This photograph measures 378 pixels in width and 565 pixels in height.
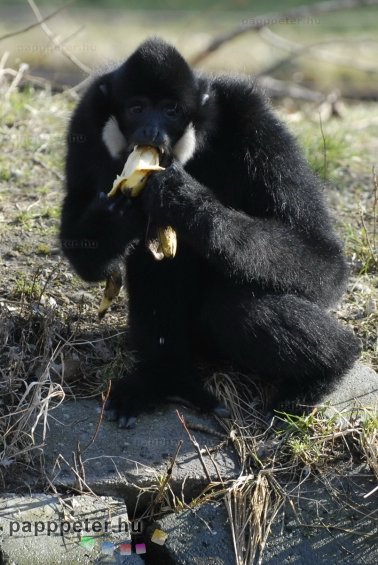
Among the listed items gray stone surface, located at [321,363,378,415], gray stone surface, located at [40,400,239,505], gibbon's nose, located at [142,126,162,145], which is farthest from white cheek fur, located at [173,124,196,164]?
gray stone surface, located at [321,363,378,415]

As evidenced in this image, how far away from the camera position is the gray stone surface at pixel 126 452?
4602 mm

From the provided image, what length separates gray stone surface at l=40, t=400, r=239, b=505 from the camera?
15.1 feet

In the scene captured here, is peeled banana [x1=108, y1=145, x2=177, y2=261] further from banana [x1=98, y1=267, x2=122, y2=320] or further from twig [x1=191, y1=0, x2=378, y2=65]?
twig [x1=191, y1=0, x2=378, y2=65]

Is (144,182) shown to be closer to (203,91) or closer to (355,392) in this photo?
(203,91)

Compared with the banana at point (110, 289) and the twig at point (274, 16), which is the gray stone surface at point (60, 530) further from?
the twig at point (274, 16)

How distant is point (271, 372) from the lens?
194 inches

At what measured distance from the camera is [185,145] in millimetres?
5086

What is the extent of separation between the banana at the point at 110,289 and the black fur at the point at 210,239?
8 centimetres

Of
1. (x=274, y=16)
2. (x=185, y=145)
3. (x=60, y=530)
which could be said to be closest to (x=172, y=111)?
(x=185, y=145)

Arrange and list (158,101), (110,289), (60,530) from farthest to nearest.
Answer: (110,289), (158,101), (60,530)

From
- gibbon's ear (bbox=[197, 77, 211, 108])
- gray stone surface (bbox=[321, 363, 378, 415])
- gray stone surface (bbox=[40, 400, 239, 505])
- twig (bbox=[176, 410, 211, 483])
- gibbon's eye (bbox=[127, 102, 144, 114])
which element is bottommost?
gray stone surface (bbox=[40, 400, 239, 505])

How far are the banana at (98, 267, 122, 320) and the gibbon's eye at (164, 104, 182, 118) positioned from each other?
935 millimetres

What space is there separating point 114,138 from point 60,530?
2.23 meters

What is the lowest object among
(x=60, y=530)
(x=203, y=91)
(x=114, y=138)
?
(x=60, y=530)
